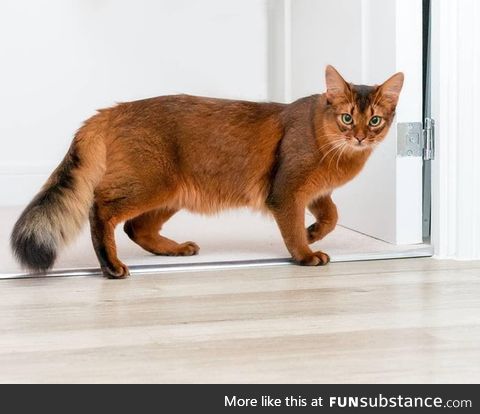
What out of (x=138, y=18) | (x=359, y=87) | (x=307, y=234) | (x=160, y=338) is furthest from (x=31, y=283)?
(x=138, y=18)


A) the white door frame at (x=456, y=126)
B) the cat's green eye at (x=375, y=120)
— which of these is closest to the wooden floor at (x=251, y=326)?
the white door frame at (x=456, y=126)

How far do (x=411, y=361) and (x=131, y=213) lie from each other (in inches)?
41.6

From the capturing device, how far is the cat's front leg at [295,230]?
2514mm

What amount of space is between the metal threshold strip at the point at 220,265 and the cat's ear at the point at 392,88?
0.46 metres

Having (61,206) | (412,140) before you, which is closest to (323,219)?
(412,140)

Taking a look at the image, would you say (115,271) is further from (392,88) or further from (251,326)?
(392,88)

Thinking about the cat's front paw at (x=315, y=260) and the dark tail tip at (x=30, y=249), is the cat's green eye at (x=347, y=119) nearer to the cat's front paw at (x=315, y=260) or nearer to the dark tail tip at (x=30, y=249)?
the cat's front paw at (x=315, y=260)

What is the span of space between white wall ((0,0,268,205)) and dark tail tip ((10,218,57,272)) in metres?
1.69

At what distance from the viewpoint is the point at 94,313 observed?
1.97 meters

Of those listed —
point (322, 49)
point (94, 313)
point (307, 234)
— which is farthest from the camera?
point (322, 49)

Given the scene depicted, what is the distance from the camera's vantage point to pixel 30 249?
223 centimetres

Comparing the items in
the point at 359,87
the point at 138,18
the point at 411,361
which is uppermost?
the point at 138,18

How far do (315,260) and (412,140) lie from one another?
52 centimetres
